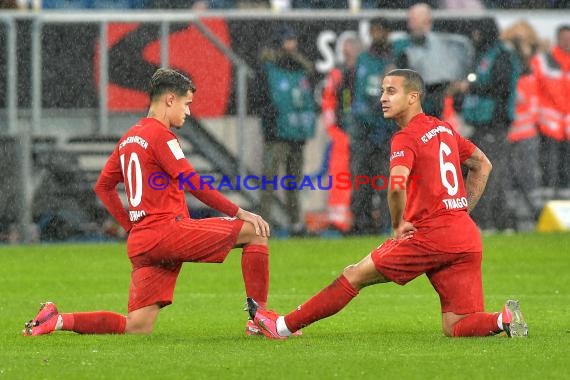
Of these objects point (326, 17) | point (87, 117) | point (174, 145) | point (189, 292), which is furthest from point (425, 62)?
point (174, 145)

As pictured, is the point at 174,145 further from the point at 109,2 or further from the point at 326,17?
the point at 109,2

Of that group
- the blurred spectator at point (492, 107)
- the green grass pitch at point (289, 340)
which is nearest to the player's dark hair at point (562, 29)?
the blurred spectator at point (492, 107)

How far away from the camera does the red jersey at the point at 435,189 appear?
966cm

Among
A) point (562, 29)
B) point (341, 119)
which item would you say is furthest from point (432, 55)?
point (562, 29)

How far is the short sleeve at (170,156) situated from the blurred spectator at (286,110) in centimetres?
996

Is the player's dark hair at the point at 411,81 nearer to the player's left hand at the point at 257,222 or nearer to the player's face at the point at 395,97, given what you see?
the player's face at the point at 395,97

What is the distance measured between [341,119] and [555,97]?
2.94 metres

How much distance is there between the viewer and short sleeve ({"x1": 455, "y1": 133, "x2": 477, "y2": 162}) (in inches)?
396

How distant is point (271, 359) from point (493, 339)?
5.27 feet

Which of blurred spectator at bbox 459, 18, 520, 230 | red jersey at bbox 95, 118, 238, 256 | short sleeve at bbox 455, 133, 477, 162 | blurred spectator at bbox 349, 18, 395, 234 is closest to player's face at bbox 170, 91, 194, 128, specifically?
red jersey at bbox 95, 118, 238, 256

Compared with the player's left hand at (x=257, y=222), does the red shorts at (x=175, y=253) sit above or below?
below

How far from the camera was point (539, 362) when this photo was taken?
339 inches

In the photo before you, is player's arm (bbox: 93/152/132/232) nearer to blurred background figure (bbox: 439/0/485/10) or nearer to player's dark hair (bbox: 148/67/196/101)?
player's dark hair (bbox: 148/67/196/101)

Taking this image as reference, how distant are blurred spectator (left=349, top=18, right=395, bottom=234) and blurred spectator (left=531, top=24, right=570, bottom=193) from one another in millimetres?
2244
